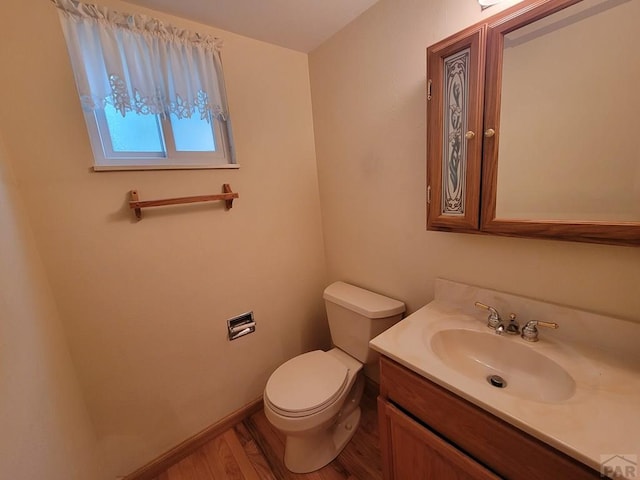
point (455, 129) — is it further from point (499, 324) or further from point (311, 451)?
point (311, 451)

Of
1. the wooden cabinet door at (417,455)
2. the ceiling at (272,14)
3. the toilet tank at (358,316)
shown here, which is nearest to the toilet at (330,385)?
the toilet tank at (358,316)

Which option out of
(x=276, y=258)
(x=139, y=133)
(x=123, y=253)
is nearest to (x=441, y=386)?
(x=276, y=258)

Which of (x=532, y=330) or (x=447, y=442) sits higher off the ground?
(x=532, y=330)

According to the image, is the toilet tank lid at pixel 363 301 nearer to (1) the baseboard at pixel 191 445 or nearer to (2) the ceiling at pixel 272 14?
(1) the baseboard at pixel 191 445

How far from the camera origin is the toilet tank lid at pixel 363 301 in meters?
1.33

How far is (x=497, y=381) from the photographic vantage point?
0.90 metres

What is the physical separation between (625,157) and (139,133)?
71.3 inches

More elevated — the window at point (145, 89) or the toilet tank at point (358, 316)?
the window at point (145, 89)

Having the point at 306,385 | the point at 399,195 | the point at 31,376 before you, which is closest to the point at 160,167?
the point at 31,376

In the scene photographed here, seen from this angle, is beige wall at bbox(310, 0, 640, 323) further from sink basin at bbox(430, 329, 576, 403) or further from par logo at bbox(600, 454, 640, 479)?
par logo at bbox(600, 454, 640, 479)

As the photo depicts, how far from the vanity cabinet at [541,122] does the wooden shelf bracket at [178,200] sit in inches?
39.9

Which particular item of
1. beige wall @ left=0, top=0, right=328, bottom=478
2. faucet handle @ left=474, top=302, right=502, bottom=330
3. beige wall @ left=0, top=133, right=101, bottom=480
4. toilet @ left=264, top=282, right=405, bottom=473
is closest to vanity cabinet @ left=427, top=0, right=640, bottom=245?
faucet handle @ left=474, top=302, right=502, bottom=330

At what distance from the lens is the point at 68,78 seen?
101 cm

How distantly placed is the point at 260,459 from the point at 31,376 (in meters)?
1.14
